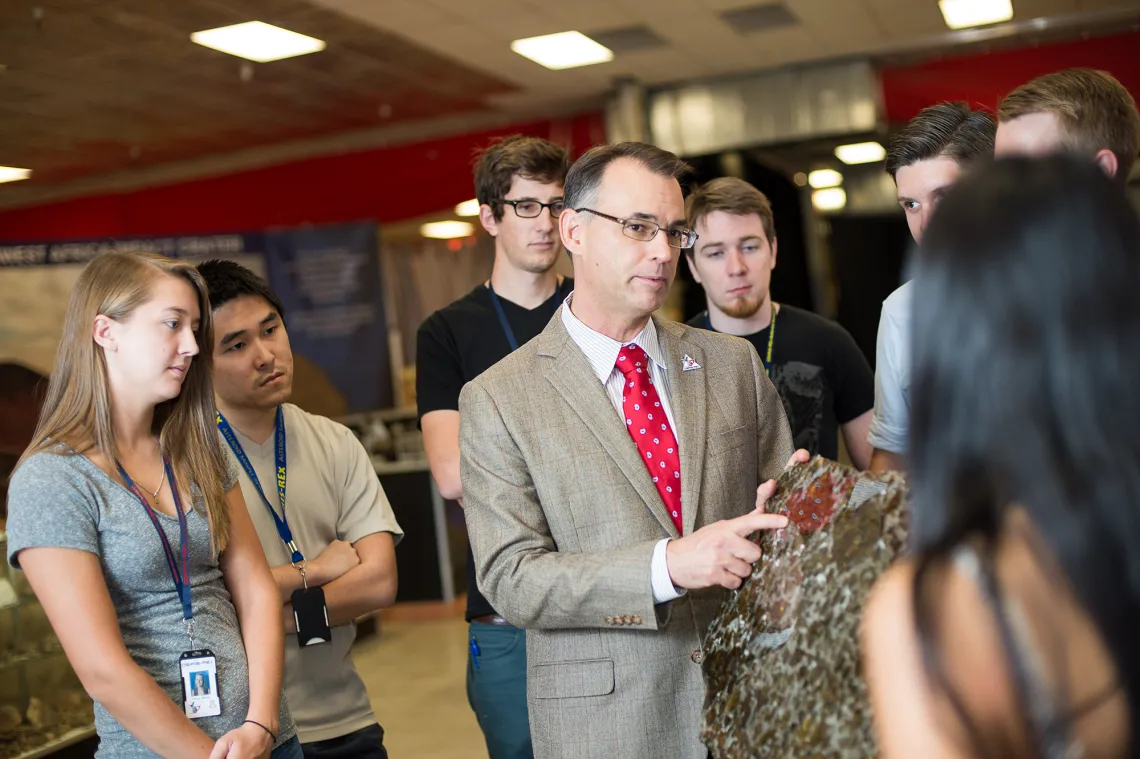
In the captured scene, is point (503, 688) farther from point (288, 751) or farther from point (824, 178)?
point (824, 178)

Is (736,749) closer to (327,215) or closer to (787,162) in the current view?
(787,162)

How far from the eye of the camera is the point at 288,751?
2.15 metres

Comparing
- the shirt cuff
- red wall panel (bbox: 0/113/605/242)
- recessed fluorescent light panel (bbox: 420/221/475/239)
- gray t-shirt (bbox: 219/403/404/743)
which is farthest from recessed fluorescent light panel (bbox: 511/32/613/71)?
the shirt cuff

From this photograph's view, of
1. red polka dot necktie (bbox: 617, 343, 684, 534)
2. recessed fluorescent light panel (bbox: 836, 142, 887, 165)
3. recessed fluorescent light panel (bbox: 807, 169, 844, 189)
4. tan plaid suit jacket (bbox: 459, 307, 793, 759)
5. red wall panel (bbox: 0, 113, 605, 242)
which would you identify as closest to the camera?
tan plaid suit jacket (bbox: 459, 307, 793, 759)

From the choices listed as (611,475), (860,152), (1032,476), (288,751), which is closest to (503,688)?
(288,751)

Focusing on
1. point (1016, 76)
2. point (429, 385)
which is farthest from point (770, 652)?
point (1016, 76)

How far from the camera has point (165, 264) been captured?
83.3 inches

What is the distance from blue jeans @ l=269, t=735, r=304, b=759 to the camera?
2.12 meters

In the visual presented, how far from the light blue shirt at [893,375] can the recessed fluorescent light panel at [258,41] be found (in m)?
5.88

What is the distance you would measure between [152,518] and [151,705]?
318 mm

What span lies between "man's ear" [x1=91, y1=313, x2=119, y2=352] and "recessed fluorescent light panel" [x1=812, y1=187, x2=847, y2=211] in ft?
28.2

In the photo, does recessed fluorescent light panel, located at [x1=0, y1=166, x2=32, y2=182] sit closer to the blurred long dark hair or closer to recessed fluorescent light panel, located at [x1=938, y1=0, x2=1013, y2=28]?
recessed fluorescent light panel, located at [x1=938, y1=0, x2=1013, y2=28]

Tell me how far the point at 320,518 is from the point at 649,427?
3.22 feet

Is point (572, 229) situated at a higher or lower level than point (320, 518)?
higher
